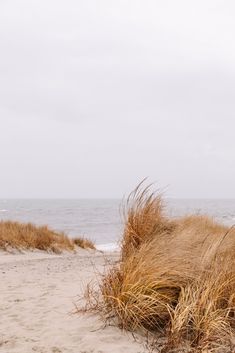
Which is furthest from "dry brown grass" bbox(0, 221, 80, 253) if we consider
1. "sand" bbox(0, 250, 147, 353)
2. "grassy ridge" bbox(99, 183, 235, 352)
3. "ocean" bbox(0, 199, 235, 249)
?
"grassy ridge" bbox(99, 183, 235, 352)

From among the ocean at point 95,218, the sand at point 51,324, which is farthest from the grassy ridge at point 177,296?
the ocean at point 95,218

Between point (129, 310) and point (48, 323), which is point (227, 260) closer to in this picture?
point (129, 310)

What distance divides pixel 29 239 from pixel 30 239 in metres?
0.05

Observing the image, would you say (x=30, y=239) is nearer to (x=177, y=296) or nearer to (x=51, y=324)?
(x=51, y=324)

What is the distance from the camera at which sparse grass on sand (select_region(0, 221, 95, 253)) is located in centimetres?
1378

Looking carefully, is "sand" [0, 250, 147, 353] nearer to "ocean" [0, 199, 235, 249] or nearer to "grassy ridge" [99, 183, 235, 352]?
"grassy ridge" [99, 183, 235, 352]

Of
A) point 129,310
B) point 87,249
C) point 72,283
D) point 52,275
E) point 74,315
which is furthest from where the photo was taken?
point 87,249

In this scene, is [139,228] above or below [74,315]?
above

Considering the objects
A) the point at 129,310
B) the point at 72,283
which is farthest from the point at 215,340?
the point at 72,283

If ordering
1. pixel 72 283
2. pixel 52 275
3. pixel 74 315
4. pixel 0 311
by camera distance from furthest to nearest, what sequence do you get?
pixel 52 275 < pixel 72 283 < pixel 0 311 < pixel 74 315

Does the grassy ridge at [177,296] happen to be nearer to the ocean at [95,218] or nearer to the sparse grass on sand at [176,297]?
the sparse grass on sand at [176,297]

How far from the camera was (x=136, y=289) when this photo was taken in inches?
190

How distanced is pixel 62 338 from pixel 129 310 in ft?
2.36

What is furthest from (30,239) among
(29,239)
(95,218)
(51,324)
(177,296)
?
(95,218)
